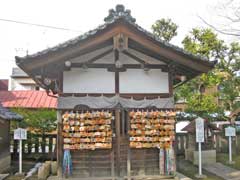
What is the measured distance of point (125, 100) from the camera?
10.3 metres

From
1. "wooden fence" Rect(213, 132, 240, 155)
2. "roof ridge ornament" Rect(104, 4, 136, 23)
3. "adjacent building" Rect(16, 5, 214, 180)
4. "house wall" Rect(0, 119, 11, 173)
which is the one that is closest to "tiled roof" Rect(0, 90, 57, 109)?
"house wall" Rect(0, 119, 11, 173)

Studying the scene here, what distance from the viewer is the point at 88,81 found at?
34.0ft

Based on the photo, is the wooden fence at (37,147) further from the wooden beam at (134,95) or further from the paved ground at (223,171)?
the paved ground at (223,171)

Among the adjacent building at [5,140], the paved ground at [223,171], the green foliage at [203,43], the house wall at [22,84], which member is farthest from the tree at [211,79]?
the house wall at [22,84]

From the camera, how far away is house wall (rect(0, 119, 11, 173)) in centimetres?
1360

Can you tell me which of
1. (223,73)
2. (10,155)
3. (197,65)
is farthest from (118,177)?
(223,73)

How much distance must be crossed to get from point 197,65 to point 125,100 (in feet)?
8.31

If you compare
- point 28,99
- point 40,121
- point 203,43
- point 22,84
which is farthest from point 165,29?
point 22,84

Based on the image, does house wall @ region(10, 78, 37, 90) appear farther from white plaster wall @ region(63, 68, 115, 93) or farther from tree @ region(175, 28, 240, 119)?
white plaster wall @ region(63, 68, 115, 93)

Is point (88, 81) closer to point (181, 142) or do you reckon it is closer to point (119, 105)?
point (119, 105)

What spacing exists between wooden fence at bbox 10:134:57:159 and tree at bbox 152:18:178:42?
8616 mm

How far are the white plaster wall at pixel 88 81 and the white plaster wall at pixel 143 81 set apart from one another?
39 centimetres

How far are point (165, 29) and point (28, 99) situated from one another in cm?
1565

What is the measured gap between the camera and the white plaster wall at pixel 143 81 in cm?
1047
